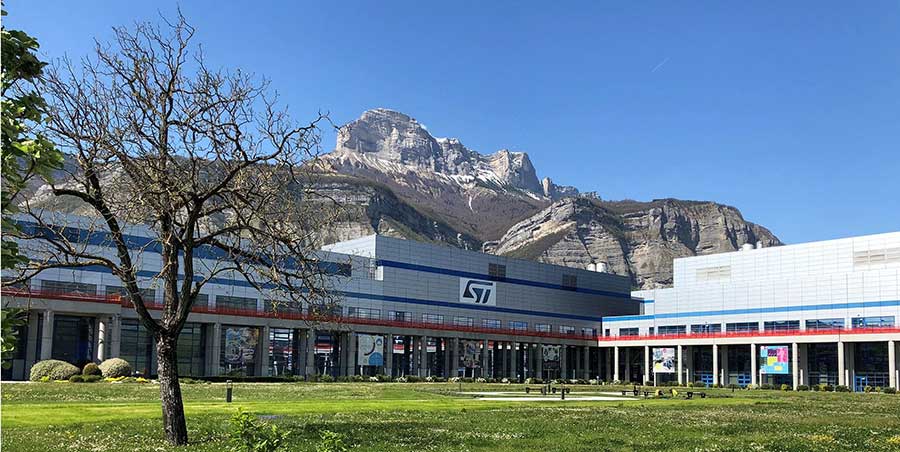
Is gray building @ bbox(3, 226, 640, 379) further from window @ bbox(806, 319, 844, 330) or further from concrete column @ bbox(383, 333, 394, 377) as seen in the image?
window @ bbox(806, 319, 844, 330)

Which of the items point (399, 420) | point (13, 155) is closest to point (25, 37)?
point (13, 155)

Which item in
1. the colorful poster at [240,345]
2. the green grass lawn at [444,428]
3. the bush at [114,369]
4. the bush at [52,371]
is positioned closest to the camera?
the green grass lawn at [444,428]

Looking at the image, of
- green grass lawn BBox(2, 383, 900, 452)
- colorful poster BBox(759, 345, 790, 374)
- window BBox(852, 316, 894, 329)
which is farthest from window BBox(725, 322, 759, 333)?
green grass lawn BBox(2, 383, 900, 452)

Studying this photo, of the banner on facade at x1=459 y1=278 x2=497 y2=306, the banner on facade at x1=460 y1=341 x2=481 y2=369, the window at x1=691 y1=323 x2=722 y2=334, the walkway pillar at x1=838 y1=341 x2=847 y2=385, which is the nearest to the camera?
the walkway pillar at x1=838 y1=341 x2=847 y2=385

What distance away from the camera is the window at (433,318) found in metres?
119

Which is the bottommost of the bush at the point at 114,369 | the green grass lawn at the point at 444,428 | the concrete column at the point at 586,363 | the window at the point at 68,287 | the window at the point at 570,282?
the concrete column at the point at 586,363

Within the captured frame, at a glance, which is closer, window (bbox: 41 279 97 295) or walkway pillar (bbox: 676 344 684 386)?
window (bbox: 41 279 97 295)

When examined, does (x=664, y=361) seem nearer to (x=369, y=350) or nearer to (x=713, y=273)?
(x=713, y=273)

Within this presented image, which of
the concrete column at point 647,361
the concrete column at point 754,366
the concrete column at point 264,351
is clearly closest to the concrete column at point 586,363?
the concrete column at point 647,361

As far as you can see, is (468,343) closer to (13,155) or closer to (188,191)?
(188,191)

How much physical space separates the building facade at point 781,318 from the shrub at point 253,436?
3825 inches

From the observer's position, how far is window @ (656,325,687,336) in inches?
4897

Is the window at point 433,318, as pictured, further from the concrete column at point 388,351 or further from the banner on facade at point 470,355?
the concrete column at point 388,351

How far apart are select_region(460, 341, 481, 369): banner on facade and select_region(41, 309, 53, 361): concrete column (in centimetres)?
6069
